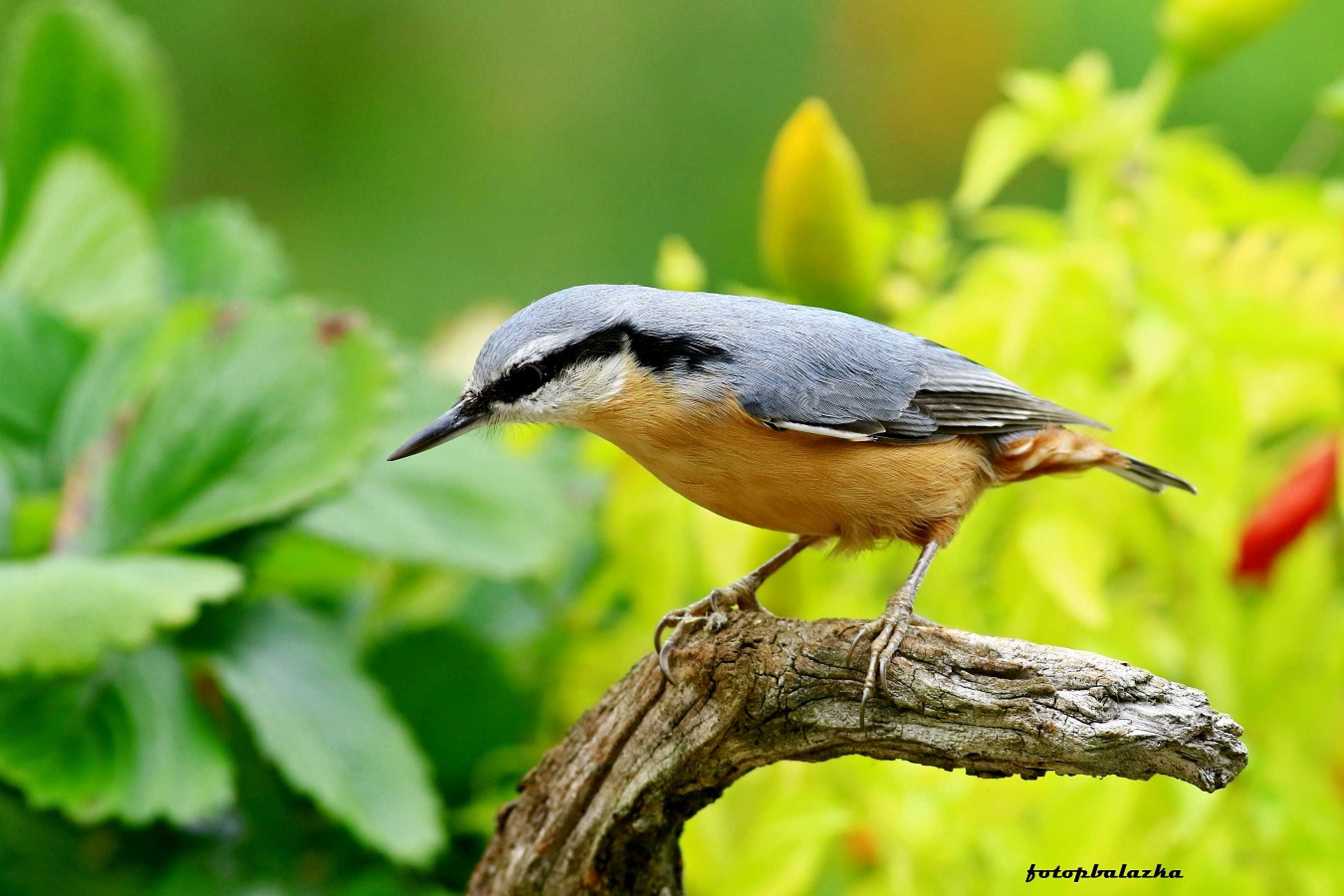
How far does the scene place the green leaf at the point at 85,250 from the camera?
6.30ft

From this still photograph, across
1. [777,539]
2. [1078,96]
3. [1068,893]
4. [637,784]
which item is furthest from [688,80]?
[637,784]

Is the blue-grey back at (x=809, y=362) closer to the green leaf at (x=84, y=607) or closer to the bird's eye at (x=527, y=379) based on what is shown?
the bird's eye at (x=527, y=379)

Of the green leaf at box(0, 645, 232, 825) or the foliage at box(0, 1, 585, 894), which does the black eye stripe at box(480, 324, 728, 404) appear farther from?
the green leaf at box(0, 645, 232, 825)

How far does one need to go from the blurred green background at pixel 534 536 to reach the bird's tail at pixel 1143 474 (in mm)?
155

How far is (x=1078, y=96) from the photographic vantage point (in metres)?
1.77

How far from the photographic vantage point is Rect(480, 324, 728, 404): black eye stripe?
1.12 metres

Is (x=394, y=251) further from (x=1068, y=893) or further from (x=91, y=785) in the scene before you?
Answer: (x=1068, y=893)

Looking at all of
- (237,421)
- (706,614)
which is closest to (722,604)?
(706,614)

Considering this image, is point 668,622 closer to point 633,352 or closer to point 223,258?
point 633,352

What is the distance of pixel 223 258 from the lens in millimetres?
2215

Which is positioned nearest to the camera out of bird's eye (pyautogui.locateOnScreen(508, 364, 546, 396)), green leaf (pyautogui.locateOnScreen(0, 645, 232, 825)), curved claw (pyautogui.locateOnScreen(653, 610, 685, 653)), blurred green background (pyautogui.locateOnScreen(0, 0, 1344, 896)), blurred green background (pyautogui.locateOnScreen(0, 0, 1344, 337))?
bird's eye (pyautogui.locateOnScreen(508, 364, 546, 396))

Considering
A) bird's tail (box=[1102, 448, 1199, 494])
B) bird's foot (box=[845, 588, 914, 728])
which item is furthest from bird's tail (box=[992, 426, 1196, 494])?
bird's foot (box=[845, 588, 914, 728])

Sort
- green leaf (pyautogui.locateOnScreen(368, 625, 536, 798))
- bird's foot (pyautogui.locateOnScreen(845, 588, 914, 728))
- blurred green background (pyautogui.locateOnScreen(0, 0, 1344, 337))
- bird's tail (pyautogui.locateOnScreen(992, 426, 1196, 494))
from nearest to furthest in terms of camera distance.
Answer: bird's foot (pyautogui.locateOnScreen(845, 588, 914, 728)), bird's tail (pyautogui.locateOnScreen(992, 426, 1196, 494)), green leaf (pyautogui.locateOnScreen(368, 625, 536, 798)), blurred green background (pyautogui.locateOnScreen(0, 0, 1344, 337))

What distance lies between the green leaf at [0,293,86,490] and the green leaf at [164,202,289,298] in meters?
0.43
